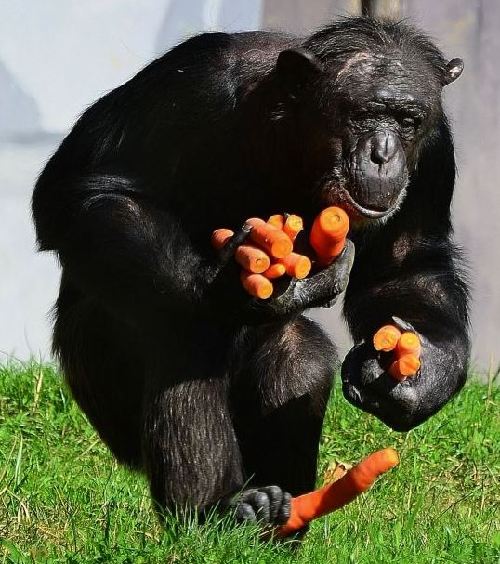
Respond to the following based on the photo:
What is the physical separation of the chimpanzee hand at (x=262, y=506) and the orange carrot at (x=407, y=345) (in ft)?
2.49

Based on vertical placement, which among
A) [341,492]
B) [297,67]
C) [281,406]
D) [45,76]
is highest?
[297,67]

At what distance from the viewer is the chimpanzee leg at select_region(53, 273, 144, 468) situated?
6062 mm

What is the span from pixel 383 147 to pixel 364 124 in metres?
0.23

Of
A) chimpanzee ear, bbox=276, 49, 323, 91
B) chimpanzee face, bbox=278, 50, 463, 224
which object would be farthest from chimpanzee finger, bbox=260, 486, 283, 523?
chimpanzee ear, bbox=276, 49, 323, 91

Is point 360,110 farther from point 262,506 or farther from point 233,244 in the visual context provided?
point 262,506

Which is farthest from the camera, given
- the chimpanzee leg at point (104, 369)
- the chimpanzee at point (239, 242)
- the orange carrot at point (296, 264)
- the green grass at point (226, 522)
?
the chimpanzee leg at point (104, 369)

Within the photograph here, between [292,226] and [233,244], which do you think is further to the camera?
[233,244]

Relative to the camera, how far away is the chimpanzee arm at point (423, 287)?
5828mm

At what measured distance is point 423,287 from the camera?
6.39 meters

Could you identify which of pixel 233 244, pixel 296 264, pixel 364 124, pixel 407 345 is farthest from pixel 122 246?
pixel 407 345

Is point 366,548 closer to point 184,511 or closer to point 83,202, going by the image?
point 184,511

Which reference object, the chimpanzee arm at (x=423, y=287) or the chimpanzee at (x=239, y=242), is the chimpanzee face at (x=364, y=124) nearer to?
the chimpanzee at (x=239, y=242)

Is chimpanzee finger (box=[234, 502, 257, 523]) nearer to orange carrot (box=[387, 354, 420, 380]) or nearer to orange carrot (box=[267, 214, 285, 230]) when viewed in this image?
orange carrot (box=[387, 354, 420, 380])

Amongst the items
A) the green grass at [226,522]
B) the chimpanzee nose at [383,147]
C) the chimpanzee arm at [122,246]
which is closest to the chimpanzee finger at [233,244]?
the chimpanzee arm at [122,246]
